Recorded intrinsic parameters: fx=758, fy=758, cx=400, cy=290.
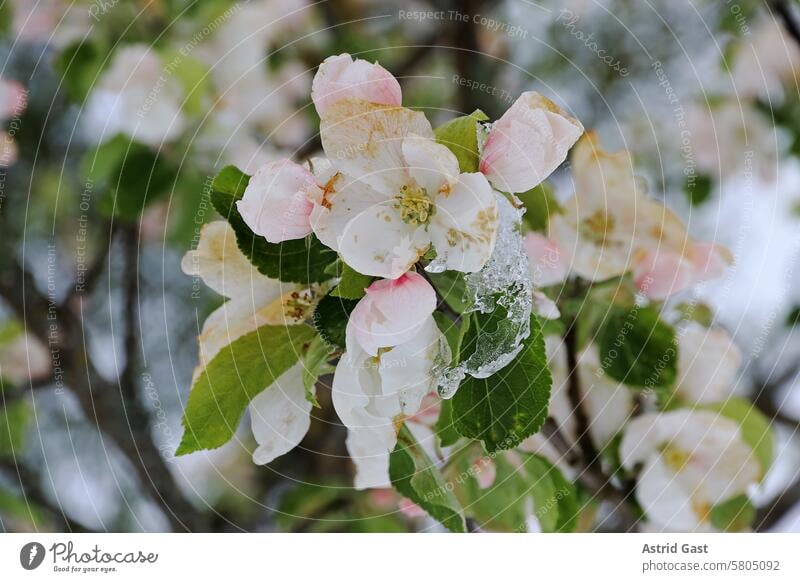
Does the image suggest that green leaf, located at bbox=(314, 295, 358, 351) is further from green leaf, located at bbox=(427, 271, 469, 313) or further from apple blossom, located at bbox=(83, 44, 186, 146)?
apple blossom, located at bbox=(83, 44, 186, 146)

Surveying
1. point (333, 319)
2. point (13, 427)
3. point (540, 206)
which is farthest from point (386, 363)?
point (13, 427)

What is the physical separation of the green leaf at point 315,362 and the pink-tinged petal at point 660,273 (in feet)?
0.55

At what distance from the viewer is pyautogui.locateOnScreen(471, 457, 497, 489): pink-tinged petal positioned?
13.5 inches

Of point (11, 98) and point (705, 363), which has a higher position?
point (11, 98)

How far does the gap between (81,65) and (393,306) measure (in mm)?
236

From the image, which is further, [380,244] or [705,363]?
[705,363]

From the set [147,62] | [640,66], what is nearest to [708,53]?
[640,66]

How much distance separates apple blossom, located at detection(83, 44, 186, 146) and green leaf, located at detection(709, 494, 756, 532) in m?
0.32

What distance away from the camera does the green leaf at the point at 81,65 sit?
14.2 inches

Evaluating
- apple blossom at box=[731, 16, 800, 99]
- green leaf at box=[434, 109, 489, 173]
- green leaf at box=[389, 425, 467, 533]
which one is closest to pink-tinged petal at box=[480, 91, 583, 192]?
green leaf at box=[434, 109, 489, 173]

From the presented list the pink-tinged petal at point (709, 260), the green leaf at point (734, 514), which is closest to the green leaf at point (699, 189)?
Result: the pink-tinged petal at point (709, 260)

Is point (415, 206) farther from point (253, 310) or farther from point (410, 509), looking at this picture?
point (410, 509)

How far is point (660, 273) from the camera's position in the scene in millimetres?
350

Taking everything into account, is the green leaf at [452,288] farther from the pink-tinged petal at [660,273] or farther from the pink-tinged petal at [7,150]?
the pink-tinged petal at [7,150]
